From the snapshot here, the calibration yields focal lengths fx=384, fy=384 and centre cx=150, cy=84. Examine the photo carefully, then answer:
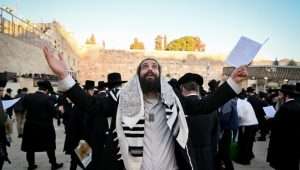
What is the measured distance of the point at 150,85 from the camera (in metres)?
3.32

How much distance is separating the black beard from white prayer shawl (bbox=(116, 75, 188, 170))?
0.21 ft

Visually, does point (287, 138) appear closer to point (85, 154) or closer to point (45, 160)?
point (85, 154)

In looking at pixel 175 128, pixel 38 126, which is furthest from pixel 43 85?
pixel 175 128

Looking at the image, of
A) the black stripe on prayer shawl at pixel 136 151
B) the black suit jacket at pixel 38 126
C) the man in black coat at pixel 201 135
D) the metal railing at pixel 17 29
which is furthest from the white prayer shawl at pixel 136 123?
the metal railing at pixel 17 29

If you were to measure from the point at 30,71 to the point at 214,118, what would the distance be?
59.6 ft

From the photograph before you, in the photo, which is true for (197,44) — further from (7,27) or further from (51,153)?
(51,153)

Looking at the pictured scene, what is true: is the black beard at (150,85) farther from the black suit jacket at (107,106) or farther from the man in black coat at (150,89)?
the black suit jacket at (107,106)

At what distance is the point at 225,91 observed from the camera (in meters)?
3.43

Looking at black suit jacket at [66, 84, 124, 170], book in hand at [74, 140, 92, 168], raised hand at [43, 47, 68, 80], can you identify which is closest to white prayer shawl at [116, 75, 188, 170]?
black suit jacket at [66, 84, 124, 170]

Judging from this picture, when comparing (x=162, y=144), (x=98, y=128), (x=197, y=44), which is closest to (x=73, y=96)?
(x=162, y=144)

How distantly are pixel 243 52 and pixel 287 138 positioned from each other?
10.0 ft

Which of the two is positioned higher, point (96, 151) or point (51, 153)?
point (96, 151)

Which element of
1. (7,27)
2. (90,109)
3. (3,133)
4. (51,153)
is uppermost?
(7,27)

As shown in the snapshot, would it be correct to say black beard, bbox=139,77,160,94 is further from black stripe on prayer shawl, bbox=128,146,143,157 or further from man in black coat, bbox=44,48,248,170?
black stripe on prayer shawl, bbox=128,146,143,157
